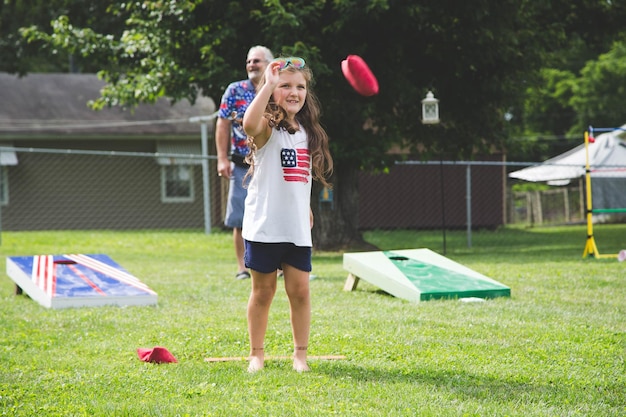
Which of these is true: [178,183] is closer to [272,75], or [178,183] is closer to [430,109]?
[430,109]

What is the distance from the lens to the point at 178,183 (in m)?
24.8

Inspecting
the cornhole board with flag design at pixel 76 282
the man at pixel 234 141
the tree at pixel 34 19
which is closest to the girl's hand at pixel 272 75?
the cornhole board with flag design at pixel 76 282

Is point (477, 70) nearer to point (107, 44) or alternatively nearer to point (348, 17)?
point (348, 17)

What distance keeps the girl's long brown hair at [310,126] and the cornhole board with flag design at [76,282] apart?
9.60 feet

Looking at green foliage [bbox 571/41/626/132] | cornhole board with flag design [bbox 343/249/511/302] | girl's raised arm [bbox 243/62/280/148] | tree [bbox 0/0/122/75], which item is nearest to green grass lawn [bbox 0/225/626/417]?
cornhole board with flag design [bbox 343/249/511/302]

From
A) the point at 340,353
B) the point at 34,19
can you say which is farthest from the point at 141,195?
the point at 340,353

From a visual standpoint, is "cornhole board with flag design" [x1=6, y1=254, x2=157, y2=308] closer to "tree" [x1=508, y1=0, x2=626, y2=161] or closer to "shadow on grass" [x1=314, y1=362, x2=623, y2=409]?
"shadow on grass" [x1=314, y1=362, x2=623, y2=409]

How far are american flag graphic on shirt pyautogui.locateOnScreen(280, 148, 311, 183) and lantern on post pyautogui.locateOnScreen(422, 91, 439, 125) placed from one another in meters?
8.25

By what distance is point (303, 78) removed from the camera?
4.33 metres

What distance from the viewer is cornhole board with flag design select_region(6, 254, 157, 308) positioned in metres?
6.84

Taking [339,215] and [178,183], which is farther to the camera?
[178,183]

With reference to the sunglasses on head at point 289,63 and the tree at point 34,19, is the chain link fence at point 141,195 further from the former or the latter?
the sunglasses on head at point 289,63

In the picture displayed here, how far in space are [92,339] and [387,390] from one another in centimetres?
236

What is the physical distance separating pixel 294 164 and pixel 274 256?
0.50 metres
